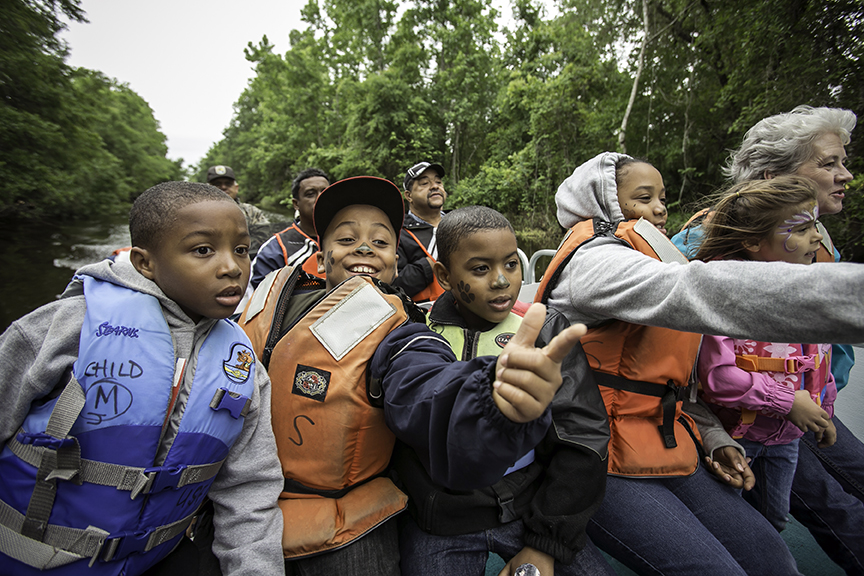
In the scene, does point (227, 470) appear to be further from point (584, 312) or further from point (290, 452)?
point (584, 312)

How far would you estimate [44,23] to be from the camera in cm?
561

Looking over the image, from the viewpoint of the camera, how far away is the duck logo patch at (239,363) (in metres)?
1.20

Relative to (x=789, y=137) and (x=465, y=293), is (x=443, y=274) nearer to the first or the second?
(x=465, y=293)

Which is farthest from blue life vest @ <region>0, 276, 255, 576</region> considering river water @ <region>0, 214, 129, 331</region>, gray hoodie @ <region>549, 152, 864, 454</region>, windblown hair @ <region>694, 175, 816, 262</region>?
river water @ <region>0, 214, 129, 331</region>

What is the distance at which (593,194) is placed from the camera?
5.51 feet

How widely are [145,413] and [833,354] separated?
302cm

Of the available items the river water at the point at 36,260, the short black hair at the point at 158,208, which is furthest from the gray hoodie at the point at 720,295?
the river water at the point at 36,260

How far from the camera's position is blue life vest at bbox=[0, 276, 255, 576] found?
3.14 ft

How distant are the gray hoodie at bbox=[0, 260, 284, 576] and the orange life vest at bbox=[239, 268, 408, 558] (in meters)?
0.06

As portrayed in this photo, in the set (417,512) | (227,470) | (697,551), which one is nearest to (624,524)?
(697,551)

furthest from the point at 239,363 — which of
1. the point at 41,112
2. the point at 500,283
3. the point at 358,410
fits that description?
the point at 41,112

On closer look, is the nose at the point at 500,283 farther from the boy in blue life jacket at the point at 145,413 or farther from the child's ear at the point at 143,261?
the child's ear at the point at 143,261

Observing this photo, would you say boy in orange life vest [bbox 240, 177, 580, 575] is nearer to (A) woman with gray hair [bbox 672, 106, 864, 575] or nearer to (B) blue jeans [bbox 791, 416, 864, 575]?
(A) woman with gray hair [bbox 672, 106, 864, 575]

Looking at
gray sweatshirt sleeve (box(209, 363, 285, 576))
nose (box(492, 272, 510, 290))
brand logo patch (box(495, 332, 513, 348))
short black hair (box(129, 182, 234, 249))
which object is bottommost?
gray sweatshirt sleeve (box(209, 363, 285, 576))
